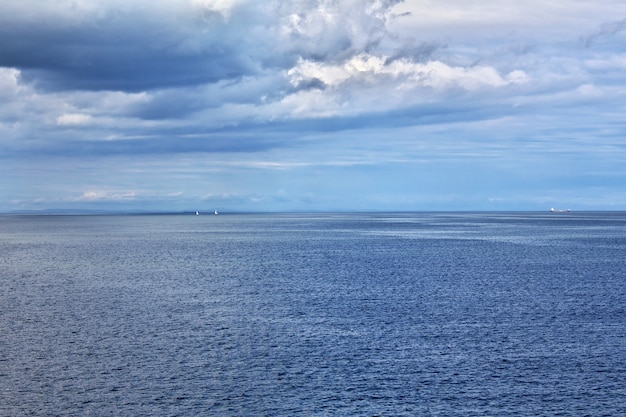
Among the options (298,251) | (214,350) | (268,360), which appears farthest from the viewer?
(298,251)

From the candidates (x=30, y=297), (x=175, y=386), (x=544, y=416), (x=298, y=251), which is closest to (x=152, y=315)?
(x=30, y=297)

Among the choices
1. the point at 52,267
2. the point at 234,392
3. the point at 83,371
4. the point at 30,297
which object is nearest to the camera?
the point at 234,392

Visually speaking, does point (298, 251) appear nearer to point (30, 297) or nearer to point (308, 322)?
point (30, 297)

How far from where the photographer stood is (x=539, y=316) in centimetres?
7125

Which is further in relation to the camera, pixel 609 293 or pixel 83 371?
pixel 609 293

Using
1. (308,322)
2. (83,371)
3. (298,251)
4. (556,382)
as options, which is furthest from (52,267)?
(556,382)

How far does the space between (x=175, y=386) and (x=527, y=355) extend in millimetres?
25643

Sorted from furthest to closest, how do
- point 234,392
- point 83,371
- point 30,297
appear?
point 30,297
point 83,371
point 234,392

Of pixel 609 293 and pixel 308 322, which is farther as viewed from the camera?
pixel 609 293

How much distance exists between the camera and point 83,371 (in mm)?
49281

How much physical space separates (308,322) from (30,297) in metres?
36.6

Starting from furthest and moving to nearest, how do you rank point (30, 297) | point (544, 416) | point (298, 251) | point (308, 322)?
point (298, 251)
point (30, 297)
point (308, 322)
point (544, 416)

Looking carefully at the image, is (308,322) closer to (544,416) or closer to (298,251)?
(544,416)

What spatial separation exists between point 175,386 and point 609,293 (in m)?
61.0
